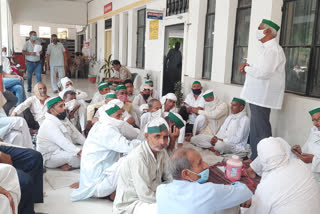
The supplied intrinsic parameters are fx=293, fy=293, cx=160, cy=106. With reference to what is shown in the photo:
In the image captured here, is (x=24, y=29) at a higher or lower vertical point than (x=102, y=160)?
higher


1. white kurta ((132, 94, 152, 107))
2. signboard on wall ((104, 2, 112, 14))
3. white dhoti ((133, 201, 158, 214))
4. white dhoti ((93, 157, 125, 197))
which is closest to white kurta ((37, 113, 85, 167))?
white dhoti ((93, 157, 125, 197))

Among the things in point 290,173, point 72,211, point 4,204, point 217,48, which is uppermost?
point 217,48

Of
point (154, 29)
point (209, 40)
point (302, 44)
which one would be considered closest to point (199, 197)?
point (302, 44)

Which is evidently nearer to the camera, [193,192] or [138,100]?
[193,192]

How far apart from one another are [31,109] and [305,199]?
13.3 ft

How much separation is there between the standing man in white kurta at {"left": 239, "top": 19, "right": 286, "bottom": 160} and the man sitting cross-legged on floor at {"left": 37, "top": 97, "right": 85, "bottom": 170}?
2.21 m

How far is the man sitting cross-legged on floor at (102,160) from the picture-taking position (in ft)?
8.96

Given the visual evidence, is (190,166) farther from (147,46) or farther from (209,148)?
(147,46)

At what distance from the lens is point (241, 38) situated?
507cm

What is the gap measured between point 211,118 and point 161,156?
2.61 meters

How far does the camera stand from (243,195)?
63.8 inches

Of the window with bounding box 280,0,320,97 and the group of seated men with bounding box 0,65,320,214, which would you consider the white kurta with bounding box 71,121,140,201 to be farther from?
the window with bounding box 280,0,320,97

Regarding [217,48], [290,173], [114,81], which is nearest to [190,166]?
[290,173]

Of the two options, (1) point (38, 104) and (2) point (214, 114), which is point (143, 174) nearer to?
(2) point (214, 114)
